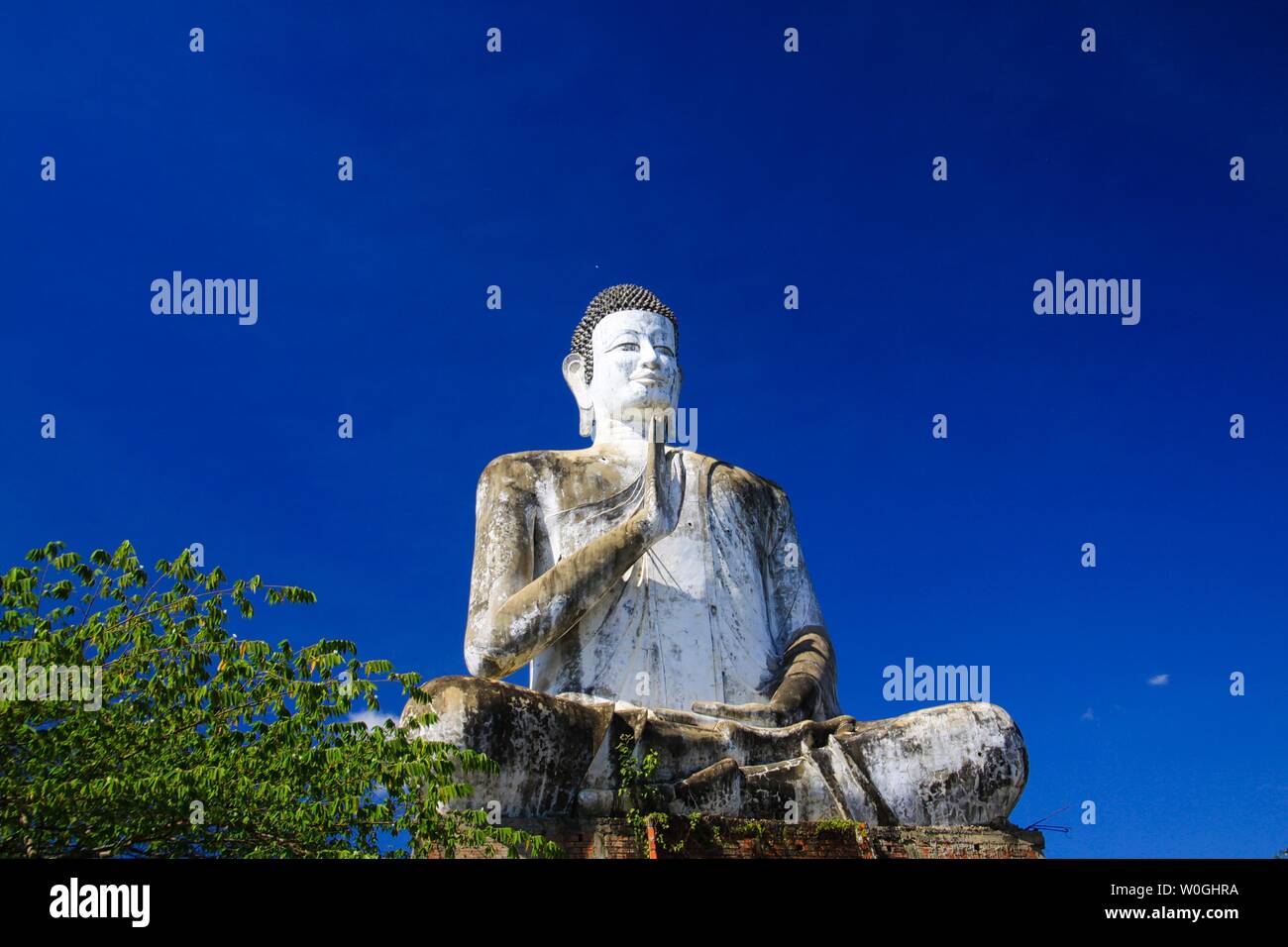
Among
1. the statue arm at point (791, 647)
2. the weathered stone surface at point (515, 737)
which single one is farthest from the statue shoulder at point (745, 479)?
the weathered stone surface at point (515, 737)

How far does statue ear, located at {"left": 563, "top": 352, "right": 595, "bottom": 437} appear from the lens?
11.6 metres

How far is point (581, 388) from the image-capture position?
1164 centimetres

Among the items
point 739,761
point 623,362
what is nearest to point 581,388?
point 623,362

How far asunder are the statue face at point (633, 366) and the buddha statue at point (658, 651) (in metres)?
0.02

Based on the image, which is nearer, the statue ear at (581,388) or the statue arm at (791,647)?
the statue arm at (791,647)

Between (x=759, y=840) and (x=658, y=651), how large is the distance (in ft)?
8.36

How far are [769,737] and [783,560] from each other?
266 cm

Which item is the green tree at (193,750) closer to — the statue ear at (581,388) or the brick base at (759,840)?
the brick base at (759,840)

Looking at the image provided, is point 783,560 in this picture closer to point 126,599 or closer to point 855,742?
point 855,742

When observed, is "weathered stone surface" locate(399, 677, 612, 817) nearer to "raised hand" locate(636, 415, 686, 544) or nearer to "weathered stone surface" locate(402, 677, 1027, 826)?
"weathered stone surface" locate(402, 677, 1027, 826)

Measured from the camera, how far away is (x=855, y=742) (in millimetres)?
8578

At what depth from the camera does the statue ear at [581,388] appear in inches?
455

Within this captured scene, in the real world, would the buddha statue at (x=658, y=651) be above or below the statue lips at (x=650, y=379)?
below
